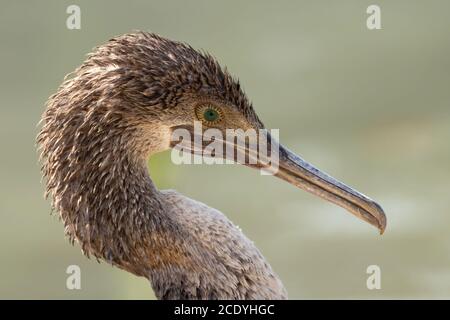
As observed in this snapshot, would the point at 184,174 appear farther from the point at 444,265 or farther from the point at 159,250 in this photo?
the point at 159,250

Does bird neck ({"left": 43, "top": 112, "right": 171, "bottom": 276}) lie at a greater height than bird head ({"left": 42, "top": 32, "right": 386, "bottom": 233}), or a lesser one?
lesser

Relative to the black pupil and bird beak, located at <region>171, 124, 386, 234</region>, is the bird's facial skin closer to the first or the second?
bird beak, located at <region>171, 124, 386, 234</region>

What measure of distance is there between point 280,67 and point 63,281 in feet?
8.75

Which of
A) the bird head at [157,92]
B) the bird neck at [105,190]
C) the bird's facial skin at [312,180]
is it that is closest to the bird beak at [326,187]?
the bird's facial skin at [312,180]

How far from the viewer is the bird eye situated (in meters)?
6.38

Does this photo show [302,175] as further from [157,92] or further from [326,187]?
[157,92]

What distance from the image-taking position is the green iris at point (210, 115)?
639cm

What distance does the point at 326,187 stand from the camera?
6648 millimetres

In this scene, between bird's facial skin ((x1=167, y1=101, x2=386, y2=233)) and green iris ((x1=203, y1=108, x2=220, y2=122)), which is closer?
green iris ((x1=203, y1=108, x2=220, y2=122))

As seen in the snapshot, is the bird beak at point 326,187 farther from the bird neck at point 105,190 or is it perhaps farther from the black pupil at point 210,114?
the bird neck at point 105,190

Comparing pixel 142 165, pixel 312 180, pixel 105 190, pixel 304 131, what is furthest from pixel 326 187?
pixel 304 131

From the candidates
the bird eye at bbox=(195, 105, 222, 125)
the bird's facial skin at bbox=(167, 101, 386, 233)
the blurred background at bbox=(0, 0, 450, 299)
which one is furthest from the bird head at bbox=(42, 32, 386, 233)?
the blurred background at bbox=(0, 0, 450, 299)

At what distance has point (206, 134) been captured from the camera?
6488 millimetres

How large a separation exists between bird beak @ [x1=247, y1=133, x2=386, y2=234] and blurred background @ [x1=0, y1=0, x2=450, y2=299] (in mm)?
1419
